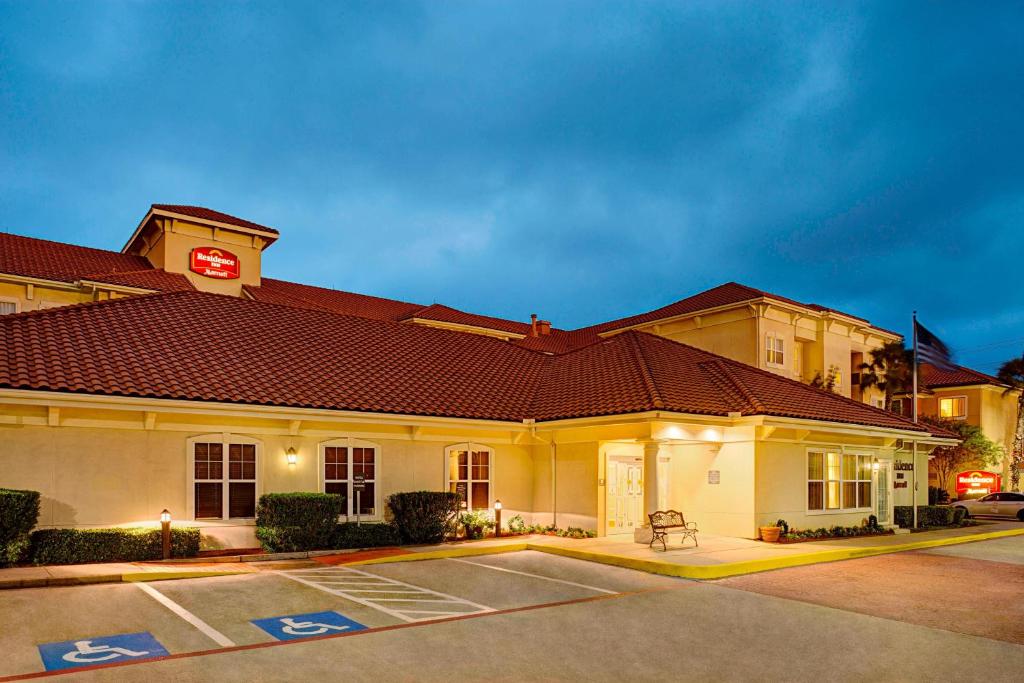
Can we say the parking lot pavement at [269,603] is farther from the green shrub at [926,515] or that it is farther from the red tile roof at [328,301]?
the red tile roof at [328,301]

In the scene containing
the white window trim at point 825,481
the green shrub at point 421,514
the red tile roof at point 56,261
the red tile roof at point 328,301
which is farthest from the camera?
the red tile roof at point 328,301

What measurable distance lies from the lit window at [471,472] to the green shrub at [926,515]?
14.9 metres

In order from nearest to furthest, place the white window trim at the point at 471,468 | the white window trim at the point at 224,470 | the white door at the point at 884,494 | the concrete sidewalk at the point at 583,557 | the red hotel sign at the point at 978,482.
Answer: the concrete sidewalk at the point at 583,557 → the white window trim at the point at 224,470 → the white window trim at the point at 471,468 → the white door at the point at 884,494 → the red hotel sign at the point at 978,482

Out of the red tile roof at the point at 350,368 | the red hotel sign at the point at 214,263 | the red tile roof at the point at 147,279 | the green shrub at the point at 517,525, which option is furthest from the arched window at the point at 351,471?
the red hotel sign at the point at 214,263

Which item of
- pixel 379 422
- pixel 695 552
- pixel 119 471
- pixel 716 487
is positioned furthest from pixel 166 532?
pixel 716 487

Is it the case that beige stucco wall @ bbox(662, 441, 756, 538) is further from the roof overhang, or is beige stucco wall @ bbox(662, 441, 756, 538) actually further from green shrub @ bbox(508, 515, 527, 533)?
the roof overhang

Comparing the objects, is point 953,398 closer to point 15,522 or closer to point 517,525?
point 517,525

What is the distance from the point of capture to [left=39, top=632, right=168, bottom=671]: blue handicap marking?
7922 millimetres

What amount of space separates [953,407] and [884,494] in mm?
28544

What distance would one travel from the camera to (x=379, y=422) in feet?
59.3

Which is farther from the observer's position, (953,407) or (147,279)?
(953,407)

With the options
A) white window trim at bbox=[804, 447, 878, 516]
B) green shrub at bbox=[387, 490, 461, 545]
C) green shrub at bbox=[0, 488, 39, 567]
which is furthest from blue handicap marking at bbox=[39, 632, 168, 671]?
white window trim at bbox=[804, 447, 878, 516]

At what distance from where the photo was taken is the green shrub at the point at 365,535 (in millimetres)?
16812

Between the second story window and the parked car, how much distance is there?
979 cm
